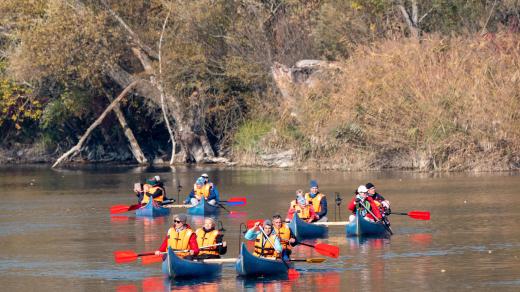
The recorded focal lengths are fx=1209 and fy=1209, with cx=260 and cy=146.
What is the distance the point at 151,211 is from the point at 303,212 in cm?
869

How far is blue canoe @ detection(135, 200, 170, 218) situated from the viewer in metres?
45.6

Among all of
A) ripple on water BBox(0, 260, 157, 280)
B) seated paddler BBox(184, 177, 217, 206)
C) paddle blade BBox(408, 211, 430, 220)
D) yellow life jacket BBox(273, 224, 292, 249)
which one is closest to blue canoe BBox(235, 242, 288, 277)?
yellow life jacket BBox(273, 224, 292, 249)

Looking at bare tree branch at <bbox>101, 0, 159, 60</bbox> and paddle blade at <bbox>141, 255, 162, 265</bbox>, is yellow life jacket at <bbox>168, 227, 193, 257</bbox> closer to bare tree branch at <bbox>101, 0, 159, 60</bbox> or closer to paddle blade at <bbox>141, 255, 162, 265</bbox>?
paddle blade at <bbox>141, 255, 162, 265</bbox>

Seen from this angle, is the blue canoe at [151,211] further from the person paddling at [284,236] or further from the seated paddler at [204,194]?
the person paddling at [284,236]

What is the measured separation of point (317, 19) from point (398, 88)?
1516 centimetres

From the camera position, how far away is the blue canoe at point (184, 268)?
94.7ft

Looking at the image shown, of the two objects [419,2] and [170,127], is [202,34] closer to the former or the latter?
[170,127]

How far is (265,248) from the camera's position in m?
29.5

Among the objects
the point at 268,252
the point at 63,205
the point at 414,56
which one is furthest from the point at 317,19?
the point at 268,252

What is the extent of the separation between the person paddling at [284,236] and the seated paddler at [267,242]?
35 cm

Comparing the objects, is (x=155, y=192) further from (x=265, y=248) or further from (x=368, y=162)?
(x=368, y=162)

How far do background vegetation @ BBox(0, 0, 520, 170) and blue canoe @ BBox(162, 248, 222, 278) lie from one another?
98.6ft

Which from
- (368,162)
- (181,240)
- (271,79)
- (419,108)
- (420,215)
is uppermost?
(271,79)

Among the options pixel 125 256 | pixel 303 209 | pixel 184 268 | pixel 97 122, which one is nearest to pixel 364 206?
pixel 303 209
